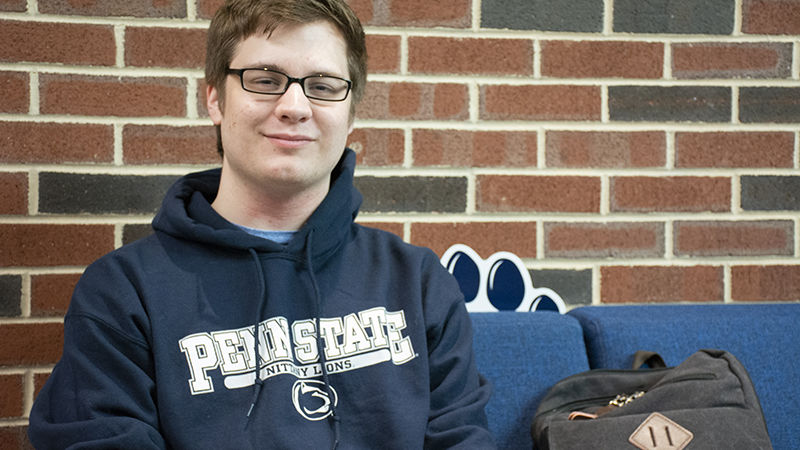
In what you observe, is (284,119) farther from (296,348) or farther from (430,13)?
(430,13)

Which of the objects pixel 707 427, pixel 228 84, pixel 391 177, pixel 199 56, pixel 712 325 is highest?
pixel 199 56

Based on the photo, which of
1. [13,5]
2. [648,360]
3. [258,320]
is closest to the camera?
[258,320]

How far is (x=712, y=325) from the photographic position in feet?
5.03

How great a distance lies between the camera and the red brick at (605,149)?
178 centimetres

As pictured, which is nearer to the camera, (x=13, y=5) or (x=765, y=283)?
(x=13, y=5)

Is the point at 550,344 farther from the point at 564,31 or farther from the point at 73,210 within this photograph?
the point at 73,210

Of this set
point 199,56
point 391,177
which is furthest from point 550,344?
point 199,56

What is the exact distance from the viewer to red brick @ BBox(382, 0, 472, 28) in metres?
1.71

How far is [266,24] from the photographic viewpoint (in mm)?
1266

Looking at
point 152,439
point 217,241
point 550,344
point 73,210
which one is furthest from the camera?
point 73,210

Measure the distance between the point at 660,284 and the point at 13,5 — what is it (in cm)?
171

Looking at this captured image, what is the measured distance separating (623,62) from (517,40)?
287mm

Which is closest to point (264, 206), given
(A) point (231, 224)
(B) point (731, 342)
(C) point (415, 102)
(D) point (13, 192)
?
(A) point (231, 224)

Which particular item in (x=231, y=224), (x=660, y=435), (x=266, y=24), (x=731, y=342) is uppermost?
(x=266, y=24)
